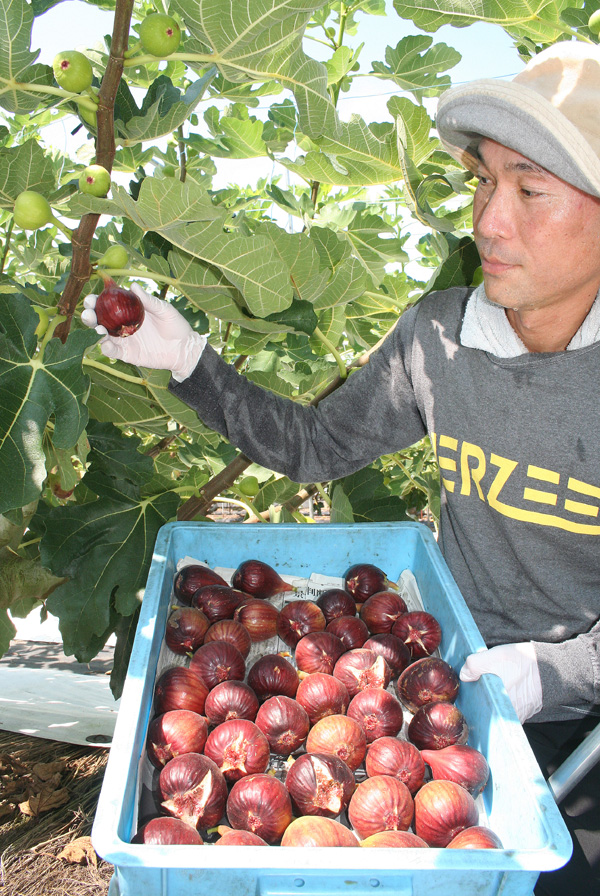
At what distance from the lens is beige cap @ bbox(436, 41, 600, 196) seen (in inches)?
42.3

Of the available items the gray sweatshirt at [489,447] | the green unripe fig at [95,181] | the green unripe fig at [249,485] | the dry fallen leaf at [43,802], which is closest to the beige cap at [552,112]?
the gray sweatshirt at [489,447]

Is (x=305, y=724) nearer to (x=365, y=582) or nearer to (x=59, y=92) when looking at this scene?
(x=365, y=582)

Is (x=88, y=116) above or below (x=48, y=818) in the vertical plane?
above

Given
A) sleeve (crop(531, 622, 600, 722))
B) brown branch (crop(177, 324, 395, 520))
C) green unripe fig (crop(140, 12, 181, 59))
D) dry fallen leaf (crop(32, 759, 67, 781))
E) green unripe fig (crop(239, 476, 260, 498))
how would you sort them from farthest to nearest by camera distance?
dry fallen leaf (crop(32, 759, 67, 781)) < green unripe fig (crop(239, 476, 260, 498)) < brown branch (crop(177, 324, 395, 520)) < sleeve (crop(531, 622, 600, 722)) < green unripe fig (crop(140, 12, 181, 59))

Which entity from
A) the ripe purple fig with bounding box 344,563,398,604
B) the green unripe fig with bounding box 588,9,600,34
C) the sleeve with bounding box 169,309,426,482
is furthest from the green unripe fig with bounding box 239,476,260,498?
the green unripe fig with bounding box 588,9,600,34

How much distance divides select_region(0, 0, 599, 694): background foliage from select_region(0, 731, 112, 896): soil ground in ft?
2.07

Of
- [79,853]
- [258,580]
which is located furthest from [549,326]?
[79,853]

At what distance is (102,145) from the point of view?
3.68ft

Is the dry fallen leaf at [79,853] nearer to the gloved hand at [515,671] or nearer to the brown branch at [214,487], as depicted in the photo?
the brown branch at [214,487]

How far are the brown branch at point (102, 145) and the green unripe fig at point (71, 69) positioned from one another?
0.03 m

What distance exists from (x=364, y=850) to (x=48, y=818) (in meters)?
1.65

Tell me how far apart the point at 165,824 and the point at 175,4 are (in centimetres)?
112

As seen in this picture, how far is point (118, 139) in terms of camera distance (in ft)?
4.30

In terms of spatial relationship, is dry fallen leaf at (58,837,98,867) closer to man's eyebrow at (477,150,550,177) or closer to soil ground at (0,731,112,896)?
soil ground at (0,731,112,896)
